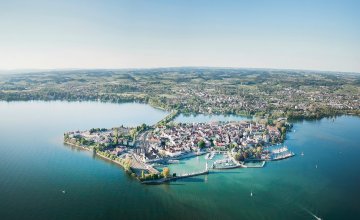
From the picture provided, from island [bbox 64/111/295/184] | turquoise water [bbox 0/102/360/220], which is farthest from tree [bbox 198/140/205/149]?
turquoise water [bbox 0/102/360/220]

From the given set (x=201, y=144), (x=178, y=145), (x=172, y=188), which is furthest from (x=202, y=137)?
(x=172, y=188)

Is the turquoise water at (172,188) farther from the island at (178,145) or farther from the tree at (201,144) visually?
the tree at (201,144)

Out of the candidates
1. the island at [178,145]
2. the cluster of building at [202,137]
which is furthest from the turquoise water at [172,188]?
the cluster of building at [202,137]

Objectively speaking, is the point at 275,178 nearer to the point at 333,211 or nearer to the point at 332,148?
the point at 333,211

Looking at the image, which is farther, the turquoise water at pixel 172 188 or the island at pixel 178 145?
the island at pixel 178 145

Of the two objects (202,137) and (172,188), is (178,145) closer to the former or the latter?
(202,137)

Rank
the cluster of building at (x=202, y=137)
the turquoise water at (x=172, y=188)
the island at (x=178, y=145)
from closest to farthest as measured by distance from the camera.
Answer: the turquoise water at (x=172, y=188), the island at (x=178, y=145), the cluster of building at (x=202, y=137)
